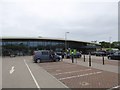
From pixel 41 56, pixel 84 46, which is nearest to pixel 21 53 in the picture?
pixel 84 46

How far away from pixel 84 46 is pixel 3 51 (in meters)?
32.8

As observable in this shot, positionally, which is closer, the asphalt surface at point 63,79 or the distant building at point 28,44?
the asphalt surface at point 63,79

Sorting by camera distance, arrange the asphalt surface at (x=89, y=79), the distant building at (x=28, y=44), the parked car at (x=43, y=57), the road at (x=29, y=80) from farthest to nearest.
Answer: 1. the distant building at (x=28, y=44)
2. the parked car at (x=43, y=57)
3. the road at (x=29, y=80)
4. the asphalt surface at (x=89, y=79)

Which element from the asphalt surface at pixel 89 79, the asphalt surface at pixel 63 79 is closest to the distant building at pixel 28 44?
the asphalt surface at pixel 63 79

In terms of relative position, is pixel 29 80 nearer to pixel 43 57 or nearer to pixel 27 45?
pixel 43 57

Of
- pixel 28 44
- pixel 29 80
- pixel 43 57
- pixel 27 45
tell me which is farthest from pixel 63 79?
pixel 28 44

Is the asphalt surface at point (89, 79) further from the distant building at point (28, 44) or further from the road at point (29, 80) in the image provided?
the distant building at point (28, 44)

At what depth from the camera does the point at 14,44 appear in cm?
7269

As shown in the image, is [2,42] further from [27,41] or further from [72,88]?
A: [72,88]

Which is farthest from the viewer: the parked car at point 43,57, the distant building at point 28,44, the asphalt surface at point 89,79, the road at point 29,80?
the distant building at point 28,44

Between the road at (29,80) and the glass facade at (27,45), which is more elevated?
the glass facade at (27,45)

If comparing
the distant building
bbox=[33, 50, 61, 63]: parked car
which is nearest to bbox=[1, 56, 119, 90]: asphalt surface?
bbox=[33, 50, 61, 63]: parked car

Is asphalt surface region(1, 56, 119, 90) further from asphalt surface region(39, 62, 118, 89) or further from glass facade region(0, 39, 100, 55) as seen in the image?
glass facade region(0, 39, 100, 55)

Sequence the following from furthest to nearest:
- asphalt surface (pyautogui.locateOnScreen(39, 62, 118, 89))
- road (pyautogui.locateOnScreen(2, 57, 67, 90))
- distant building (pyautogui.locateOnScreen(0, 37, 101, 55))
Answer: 1. distant building (pyautogui.locateOnScreen(0, 37, 101, 55))
2. road (pyautogui.locateOnScreen(2, 57, 67, 90))
3. asphalt surface (pyautogui.locateOnScreen(39, 62, 118, 89))
